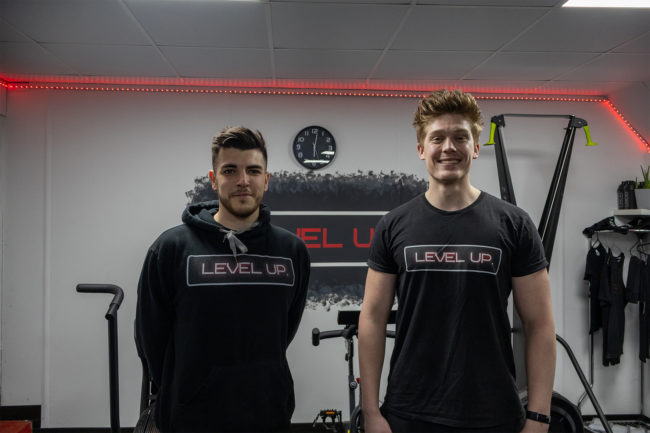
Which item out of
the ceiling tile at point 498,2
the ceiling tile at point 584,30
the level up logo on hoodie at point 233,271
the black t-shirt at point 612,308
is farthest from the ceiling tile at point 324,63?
the black t-shirt at point 612,308

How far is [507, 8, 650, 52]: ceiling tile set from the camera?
8.22 feet

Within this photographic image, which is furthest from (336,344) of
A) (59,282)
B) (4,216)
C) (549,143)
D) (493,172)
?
(4,216)

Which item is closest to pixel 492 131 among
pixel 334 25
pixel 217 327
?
pixel 334 25

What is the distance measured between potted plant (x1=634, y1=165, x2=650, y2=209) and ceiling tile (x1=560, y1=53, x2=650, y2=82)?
0.88m

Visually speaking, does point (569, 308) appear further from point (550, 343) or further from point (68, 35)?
point (68, 35)

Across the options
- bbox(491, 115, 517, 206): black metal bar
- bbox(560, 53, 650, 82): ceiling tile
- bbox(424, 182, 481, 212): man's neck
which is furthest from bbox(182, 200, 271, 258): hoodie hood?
bbox(560, 53, 650, 82): ceiling tile

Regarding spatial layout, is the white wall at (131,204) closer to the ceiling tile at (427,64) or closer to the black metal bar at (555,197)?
the black metal bar at (555,197)

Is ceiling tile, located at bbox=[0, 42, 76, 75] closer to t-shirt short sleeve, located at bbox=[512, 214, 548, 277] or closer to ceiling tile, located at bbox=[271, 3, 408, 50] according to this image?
ceiling tile, located at bbox=[271, 3, 408, 50]

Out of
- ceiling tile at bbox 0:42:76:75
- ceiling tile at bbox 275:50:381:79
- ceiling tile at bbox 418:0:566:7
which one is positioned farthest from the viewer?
ceiling tile at bbox 275:50:381:79

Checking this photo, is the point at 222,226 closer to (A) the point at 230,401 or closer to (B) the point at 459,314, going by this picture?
(A) the point at 230,401

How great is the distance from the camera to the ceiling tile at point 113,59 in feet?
9.83

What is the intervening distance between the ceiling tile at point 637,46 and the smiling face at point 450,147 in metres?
2.19

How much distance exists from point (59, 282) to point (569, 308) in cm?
450

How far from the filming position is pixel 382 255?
1560mm
